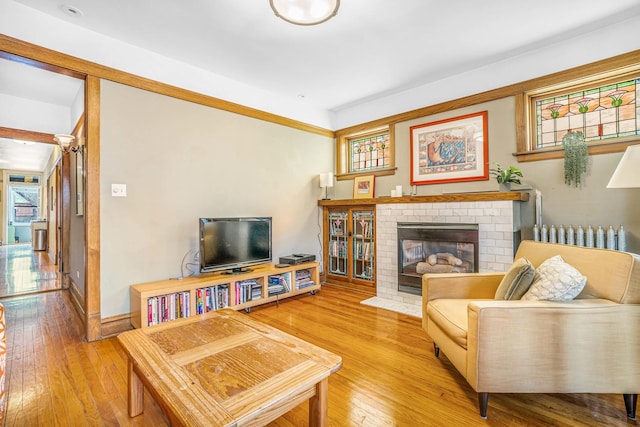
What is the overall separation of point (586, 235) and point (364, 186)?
99.0 inches

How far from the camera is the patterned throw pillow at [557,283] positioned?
159cm

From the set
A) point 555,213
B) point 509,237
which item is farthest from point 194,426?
point 555,213

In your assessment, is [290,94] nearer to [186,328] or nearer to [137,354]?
[186,328]

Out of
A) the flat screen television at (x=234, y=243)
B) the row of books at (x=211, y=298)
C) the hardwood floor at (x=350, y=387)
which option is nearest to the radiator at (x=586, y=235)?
the hardwood floor at (x=350, y=387)

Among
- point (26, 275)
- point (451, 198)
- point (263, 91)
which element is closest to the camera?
point (451, 198)

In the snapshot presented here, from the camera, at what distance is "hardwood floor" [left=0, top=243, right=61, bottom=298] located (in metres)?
4.06

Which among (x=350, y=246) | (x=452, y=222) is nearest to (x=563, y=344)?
(x=452, y=222)

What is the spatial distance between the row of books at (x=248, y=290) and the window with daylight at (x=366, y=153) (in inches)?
87.8

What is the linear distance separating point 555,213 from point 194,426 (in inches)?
132

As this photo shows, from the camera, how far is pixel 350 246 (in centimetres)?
433

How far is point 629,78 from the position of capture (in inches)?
101

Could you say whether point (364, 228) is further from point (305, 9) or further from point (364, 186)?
point (305, 9)

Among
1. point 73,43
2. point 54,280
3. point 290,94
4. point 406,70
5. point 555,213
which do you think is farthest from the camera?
point 54,280

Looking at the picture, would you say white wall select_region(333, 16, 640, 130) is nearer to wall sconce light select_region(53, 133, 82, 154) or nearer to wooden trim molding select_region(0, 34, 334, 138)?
wooden trim molding select_region(0, 34, 334, 138)
